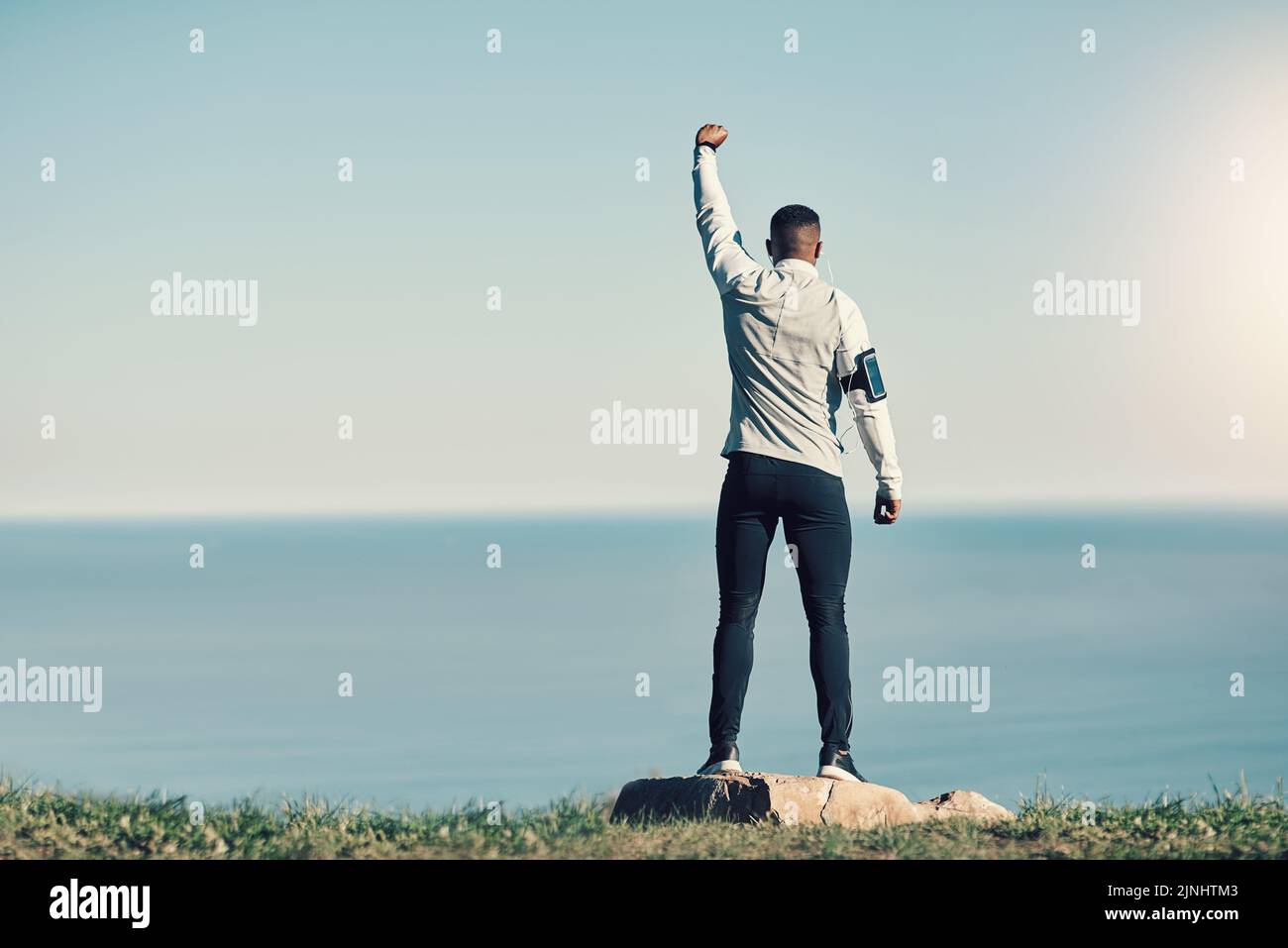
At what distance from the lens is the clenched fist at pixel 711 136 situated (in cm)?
717

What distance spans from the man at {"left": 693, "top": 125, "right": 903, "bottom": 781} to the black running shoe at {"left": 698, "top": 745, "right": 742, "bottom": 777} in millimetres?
11

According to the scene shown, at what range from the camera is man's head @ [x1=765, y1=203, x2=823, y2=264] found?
704 centimetres

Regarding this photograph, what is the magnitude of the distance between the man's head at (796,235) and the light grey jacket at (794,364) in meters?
0.07

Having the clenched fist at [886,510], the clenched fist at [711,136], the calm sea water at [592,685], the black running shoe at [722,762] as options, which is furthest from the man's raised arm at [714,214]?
the calm sea water at [592,685]

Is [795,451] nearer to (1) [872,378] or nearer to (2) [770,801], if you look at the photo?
(1) [872,378]

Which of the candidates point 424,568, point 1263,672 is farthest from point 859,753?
point 424,568

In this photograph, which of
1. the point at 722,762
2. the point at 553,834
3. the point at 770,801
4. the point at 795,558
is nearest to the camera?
the point at 553,834

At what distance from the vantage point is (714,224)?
711 centimetres

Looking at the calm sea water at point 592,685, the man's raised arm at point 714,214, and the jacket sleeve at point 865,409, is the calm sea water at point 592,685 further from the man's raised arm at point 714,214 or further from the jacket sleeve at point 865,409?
the man's raised arm at point 714,214

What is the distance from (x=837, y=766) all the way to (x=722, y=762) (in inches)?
22.9

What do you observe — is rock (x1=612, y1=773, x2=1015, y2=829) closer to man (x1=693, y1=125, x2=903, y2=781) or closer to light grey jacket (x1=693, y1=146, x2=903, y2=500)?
man (x1=693, y1=125, x2=903, y2=781)

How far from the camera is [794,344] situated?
22.6ft

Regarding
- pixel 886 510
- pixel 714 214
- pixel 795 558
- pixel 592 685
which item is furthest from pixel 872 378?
pixel 592 685
